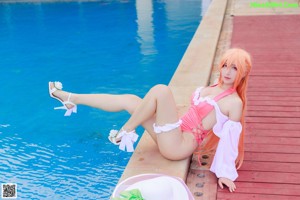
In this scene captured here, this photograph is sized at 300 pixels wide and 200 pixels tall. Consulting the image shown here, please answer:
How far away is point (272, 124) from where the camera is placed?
387 cm

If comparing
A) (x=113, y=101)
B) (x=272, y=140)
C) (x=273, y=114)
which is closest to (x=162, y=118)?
(x=113, y=101)

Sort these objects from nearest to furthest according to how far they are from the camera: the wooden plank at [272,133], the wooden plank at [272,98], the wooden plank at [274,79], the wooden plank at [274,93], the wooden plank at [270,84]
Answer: the wooden plank at [272,133] → the wooden plank at [272,98] → the wooden plank at [274,93] → the wooden plank at [270,84] → the wooden plank at [274,79]

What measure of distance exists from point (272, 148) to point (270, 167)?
1.00 feet

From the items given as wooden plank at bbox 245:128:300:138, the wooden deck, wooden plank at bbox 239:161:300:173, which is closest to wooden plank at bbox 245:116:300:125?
the wooden deck

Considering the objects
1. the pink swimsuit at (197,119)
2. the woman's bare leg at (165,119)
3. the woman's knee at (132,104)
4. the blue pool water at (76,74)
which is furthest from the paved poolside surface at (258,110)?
the blue pool water at (76,74)

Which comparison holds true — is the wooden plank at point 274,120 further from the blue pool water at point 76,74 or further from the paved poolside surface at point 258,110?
the blue pool water at point 76,74

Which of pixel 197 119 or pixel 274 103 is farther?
pixel 274 103

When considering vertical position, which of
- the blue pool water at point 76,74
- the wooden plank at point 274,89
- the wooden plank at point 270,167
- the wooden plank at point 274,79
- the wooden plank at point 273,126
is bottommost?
the blue pool water at point 76,74

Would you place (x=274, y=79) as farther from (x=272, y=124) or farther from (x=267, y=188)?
(x=267, y=188)

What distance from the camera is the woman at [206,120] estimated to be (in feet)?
9.43

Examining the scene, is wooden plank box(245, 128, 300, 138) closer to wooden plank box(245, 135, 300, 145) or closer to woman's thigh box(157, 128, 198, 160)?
wooden plank box(245, 135, 300, 145)

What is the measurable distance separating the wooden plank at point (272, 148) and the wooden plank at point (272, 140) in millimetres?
48

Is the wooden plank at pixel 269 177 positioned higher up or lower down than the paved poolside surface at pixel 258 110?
higher up

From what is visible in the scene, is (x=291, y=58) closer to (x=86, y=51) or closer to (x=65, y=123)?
(x=65, y=123)
